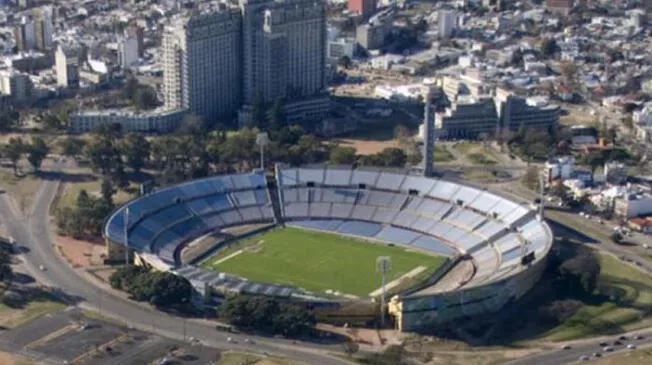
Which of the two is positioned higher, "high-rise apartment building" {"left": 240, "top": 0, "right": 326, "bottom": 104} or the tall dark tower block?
"high-rise apartment building" {"left": 240, "top": 0, "right": 326, "bottom": 104}

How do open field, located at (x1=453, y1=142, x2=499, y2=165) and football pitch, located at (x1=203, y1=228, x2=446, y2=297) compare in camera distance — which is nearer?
football pitch, located at (x1=203, y1=228, x2=446, y2=297)

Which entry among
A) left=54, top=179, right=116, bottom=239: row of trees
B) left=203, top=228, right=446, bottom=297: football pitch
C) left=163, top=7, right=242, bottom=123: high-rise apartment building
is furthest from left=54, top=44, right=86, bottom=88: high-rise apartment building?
left=203, top=228, right=446, bottom=297: football pitch

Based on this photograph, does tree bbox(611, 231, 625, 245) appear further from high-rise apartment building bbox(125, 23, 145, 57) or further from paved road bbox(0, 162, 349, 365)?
high-rise apartment building bbox(125, 23, 145, 57)

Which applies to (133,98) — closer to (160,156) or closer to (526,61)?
(160,156)

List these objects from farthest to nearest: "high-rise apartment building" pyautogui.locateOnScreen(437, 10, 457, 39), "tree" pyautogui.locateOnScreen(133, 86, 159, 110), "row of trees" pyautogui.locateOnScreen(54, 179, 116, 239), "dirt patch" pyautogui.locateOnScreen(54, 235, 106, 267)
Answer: "high-rise apartment building" pyautogui.locateOnScreen(437, 10, 457, 39)
"tree" pyautogui.locateOnScreen(133, 86, 159, 110)
"row of trees" pyautogui.locateOnScreen(54, 179, 116, 239)
"dirt patch" pyautogui.locateOnScreen(54, 235, 106, 267)

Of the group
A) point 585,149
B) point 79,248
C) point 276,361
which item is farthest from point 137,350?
point 585,149

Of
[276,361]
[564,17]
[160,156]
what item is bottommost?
[276,361]

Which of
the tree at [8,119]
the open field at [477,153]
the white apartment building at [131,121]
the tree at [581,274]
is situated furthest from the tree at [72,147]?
the tree at [581,274]

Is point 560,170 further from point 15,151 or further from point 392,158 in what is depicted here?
point 15,151
